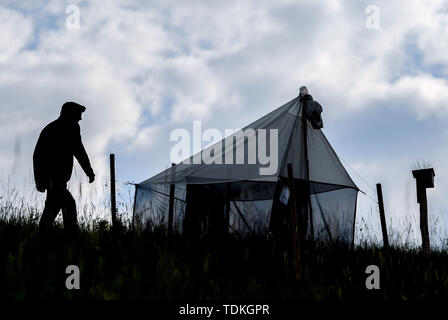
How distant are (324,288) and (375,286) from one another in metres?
0.50

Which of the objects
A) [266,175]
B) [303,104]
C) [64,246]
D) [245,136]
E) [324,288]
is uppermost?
[303,104]

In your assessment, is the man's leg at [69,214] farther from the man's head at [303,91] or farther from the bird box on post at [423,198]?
the bird box on post at [423,198]

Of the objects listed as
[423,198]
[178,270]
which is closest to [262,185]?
[423,198]

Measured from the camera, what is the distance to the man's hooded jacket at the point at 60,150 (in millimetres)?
5590

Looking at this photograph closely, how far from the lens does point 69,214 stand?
5.51 meters

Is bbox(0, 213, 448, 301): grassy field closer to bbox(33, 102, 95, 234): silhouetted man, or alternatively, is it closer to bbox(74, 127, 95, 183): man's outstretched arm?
bbox(33, 102, 95, 234): silhouetted man

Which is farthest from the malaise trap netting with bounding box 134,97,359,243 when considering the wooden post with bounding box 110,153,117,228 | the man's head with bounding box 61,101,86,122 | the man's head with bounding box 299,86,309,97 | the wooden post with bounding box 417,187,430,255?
the man's head with bounding box 61,101,86,122

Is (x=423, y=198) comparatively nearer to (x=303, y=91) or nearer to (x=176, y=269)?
(x=303, y=91)

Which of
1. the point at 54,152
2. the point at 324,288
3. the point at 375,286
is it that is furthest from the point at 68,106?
the point at 375,286

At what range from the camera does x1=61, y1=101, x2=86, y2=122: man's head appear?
5777 mm

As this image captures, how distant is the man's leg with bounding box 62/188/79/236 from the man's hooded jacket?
8.6 inches

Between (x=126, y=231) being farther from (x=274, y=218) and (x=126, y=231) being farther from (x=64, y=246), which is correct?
(x=274, y=218)

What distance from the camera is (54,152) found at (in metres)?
5.62

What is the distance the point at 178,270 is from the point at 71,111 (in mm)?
2606
